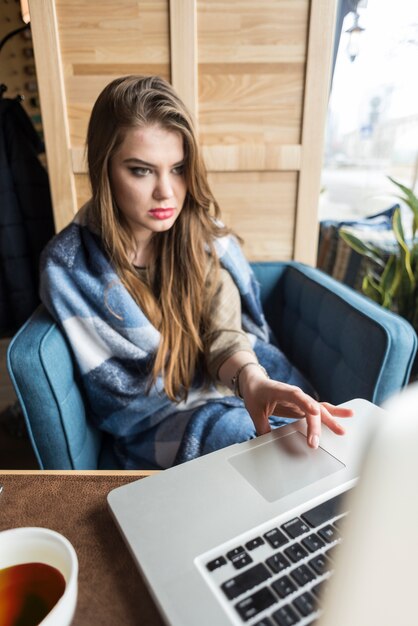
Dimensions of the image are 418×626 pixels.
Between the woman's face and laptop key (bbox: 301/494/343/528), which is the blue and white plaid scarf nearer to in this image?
the woman's face

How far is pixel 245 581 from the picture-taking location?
1.12 ft

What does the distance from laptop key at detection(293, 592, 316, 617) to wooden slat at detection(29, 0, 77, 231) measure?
123cm

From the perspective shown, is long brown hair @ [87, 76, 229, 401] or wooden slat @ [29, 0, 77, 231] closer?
long brown hair @ [87, 76, 229, 401]

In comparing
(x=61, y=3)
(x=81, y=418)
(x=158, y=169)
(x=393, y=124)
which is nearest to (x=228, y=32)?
(x=61, y=3)

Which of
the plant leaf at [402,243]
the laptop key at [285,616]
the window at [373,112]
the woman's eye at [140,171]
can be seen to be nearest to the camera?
the laptop key at [285,616]

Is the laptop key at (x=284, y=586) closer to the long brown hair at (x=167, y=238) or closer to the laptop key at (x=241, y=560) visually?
the laptop key at (x=241, y=560)

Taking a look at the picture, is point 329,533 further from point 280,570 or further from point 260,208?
point 260,208

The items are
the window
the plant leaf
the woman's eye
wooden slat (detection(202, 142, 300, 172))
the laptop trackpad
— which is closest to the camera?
the laptop trackpad

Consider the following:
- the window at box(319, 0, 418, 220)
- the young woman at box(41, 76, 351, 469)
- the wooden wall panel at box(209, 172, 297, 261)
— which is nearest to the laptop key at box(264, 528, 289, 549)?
the young woman at box(41, 76, 351, 469)

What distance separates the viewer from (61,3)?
3.79ft

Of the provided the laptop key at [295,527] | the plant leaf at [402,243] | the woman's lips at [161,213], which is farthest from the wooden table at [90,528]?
the plant leaf at [402,243]

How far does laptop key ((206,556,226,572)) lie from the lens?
36 centimetres

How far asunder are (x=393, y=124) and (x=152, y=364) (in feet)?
9.60

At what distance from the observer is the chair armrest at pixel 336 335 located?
0.86 meters
